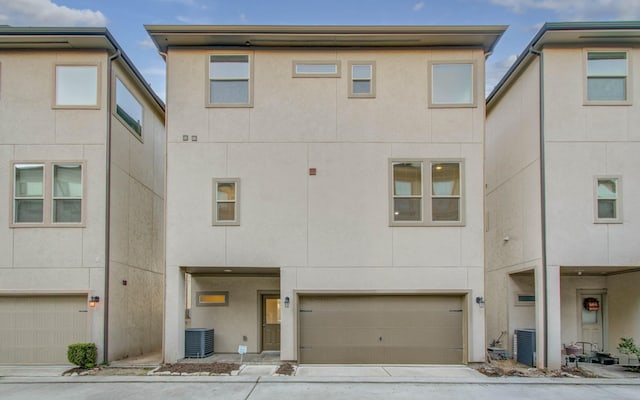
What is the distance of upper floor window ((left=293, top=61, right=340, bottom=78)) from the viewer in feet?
39.4

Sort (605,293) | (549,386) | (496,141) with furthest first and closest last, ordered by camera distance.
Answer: (496,141), (605,293), (549,386)

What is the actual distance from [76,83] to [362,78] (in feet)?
24.0

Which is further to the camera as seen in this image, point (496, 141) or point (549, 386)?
point (496, 141)

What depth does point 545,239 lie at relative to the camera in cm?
1121

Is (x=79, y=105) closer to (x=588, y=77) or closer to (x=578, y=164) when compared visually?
(x=578, y=164)

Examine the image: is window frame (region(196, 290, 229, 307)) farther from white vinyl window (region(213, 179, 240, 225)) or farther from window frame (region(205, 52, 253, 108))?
window frame (region(205, 52, 253, 108))

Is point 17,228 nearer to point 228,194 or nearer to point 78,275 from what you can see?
point 78,275

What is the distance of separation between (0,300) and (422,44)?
1226 cm

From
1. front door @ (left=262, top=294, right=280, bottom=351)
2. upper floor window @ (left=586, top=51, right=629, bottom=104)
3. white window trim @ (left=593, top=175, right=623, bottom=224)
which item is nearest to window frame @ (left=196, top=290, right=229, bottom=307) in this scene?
front door @ (left=262, top=294, right=280, bottom=351)

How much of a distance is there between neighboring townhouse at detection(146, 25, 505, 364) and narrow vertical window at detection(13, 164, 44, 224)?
3.16 metres

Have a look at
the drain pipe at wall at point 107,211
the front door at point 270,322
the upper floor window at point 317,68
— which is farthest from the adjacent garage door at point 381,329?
the upper floor window at point 317,68

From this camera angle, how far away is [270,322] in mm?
13422

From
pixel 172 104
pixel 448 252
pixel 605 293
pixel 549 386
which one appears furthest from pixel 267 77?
pixel 605 293

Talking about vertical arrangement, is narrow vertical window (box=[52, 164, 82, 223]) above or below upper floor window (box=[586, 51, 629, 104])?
below
